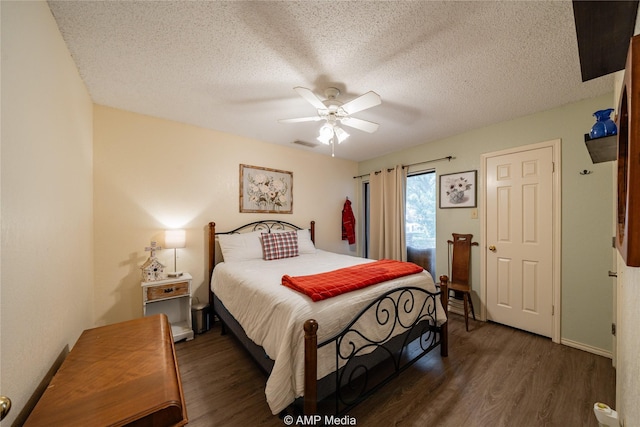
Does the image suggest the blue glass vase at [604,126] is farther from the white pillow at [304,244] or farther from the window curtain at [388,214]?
the white pillow at [304,244]

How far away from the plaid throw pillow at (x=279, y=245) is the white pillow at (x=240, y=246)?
93 mm

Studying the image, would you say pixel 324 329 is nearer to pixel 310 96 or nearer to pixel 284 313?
pixel 284 313

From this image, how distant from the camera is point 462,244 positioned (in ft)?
10.5

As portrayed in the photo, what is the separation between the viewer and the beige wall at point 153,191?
8.21 feet

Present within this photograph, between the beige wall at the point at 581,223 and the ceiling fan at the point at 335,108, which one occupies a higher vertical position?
the ceiling fan at the point at 335,108

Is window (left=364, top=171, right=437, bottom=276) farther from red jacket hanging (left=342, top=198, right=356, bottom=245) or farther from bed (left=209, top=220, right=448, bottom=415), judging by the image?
bed (left=209, top=220, right=448, bottom=415)

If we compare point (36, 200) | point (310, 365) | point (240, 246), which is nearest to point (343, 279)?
point (310, 365)

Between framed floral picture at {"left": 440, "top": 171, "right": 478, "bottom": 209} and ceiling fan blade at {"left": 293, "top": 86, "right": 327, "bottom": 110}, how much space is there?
2.29 m

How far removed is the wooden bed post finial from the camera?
4.29ft

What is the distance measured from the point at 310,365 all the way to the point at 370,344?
21.5 inches

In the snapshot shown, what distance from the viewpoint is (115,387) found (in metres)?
1.00

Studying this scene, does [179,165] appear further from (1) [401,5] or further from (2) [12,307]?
(1) [401,5]

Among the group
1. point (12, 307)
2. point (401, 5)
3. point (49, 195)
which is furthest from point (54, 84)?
point (401, 5)

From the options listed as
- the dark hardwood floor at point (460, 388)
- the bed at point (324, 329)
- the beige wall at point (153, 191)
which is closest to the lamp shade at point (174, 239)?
the beige wall at point (153, 191)
